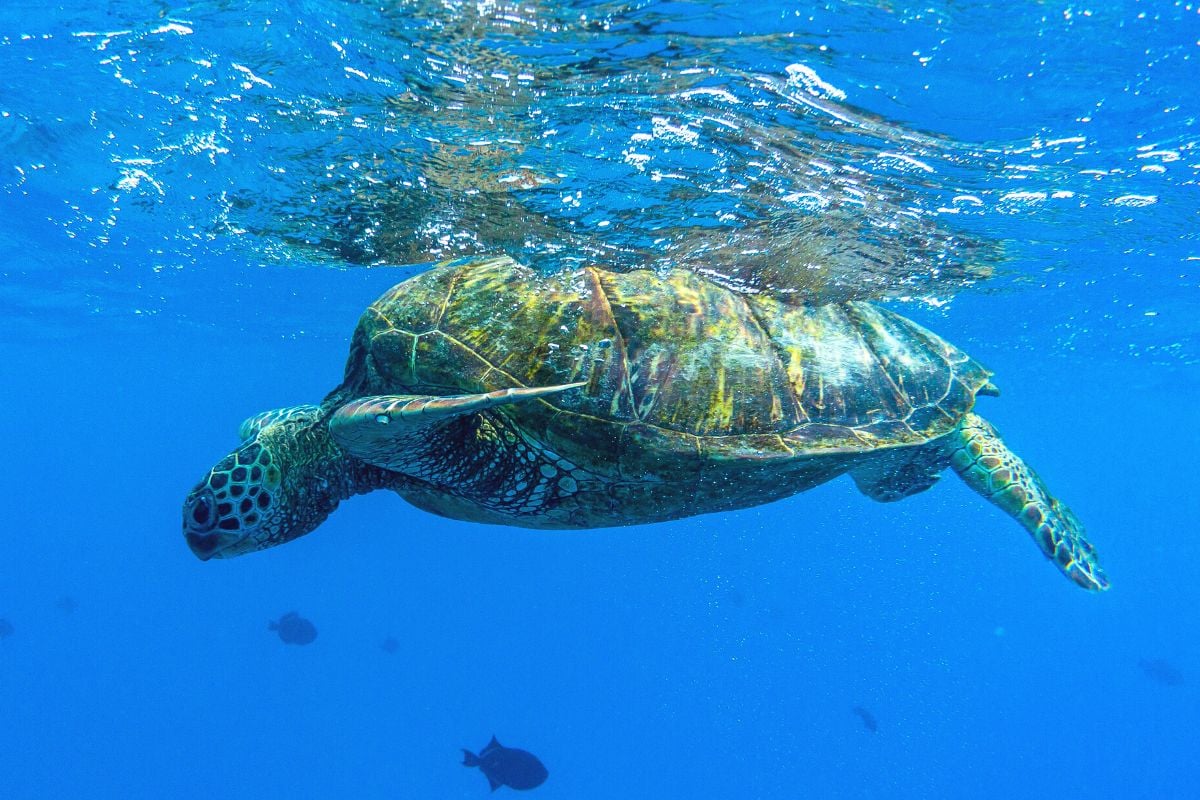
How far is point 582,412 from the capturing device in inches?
138

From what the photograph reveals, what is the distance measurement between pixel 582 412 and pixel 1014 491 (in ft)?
14.3

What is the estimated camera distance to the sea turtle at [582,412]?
3561 millimetres

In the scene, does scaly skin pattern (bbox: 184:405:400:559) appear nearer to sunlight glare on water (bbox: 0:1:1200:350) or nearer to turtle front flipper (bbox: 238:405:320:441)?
turtle front flipper (bbox: 238:405:320:441)

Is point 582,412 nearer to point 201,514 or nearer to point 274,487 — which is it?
point 274,487

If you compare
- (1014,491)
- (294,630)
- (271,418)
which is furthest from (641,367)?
(294,630)

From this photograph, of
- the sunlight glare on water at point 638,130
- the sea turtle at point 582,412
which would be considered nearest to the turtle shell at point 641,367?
the sea turtle at point 582,412

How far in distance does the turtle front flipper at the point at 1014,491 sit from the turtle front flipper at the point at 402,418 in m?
4.25

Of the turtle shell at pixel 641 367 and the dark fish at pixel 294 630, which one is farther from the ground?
the turtle shell at pixel 641 367

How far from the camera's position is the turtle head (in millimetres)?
3627

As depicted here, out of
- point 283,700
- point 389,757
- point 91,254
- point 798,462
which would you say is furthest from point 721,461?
point 283,700

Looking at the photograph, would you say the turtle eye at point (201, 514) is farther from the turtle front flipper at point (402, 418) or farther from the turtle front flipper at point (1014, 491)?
the turtle front flipper at point (1014, 491)

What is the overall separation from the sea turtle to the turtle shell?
0.5 inches

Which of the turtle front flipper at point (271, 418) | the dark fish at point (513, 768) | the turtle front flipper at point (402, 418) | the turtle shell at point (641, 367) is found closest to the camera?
the turtle front flipper at point (402, 418)

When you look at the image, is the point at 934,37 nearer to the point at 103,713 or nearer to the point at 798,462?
the point at 798,462
